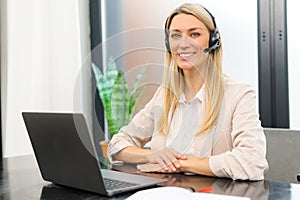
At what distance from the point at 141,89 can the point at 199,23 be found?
659 mm

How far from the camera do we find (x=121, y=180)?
120 centimetres

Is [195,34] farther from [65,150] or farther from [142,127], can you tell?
[65,150]

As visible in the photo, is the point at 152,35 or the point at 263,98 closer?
the point at 152,35

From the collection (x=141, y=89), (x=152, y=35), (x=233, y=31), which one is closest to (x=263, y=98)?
(x=233, y=31)

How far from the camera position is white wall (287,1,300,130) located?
239cm

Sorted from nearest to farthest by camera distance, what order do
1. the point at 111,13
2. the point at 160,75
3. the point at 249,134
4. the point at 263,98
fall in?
1. the point at 249,134
2. the point at 160,75
3. the point at 263,98
4. the point at 111,13

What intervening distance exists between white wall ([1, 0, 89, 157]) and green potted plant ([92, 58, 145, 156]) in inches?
21.6

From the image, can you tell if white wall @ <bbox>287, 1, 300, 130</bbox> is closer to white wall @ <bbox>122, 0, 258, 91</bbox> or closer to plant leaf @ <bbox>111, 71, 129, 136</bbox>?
white wall @ <bbox>122, 0, 258, 91</bbox>

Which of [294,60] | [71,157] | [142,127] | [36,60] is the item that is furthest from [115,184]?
[36,60]

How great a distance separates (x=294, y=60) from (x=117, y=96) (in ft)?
3.31

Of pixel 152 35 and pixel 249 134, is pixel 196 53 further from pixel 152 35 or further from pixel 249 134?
pixel 249 134

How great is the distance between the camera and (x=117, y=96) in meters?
2.14

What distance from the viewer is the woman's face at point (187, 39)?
1407 mm

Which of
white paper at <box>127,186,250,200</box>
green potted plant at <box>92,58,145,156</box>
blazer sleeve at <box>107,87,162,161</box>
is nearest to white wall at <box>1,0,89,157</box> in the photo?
green potted plant at <box>92,58,145,156</box>
